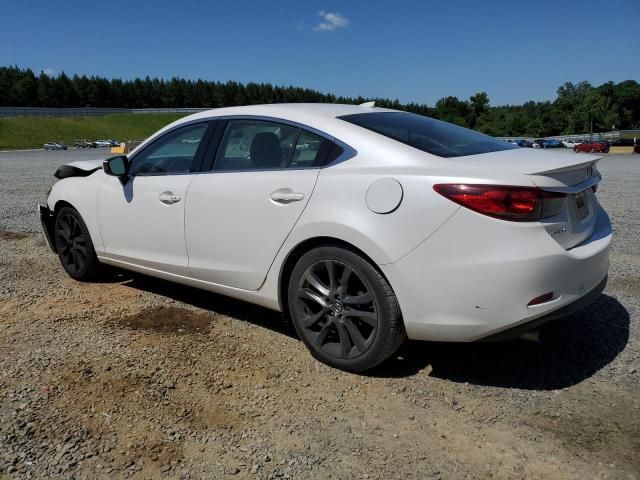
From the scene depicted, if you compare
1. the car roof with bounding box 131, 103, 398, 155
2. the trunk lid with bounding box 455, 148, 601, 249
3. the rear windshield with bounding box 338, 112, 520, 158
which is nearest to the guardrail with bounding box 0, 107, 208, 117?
the car roof with bounding box 131, 103, 398, 155

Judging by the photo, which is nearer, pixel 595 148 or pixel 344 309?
pixel 344 309

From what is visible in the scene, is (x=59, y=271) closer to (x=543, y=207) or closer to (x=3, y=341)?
(x=3, y=341)

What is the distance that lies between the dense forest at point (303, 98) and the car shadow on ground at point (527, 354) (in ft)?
322

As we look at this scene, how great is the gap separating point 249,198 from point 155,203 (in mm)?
991

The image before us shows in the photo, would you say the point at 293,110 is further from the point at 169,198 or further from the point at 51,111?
the point at 51,111

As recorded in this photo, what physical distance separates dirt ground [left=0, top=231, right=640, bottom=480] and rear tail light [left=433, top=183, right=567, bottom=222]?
102cm

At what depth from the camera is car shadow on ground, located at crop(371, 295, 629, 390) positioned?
3.15m

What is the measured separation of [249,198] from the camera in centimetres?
344

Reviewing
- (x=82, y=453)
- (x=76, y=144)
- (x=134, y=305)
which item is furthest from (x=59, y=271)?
(x=76, y=144)

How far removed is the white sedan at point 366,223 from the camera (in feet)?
8.71

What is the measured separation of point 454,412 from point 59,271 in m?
4.31

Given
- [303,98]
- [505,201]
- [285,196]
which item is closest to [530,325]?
[505,201]

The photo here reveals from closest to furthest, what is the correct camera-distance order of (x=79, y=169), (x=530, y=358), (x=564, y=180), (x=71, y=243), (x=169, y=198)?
(x=564, y=180)
(x=530, y=358)
(x=169, y=198)
(x=79, y=169)
(x=71, y=243)

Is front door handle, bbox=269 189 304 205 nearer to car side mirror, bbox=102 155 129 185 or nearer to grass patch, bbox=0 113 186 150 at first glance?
car side mirror, bbox=102 155 129 185
